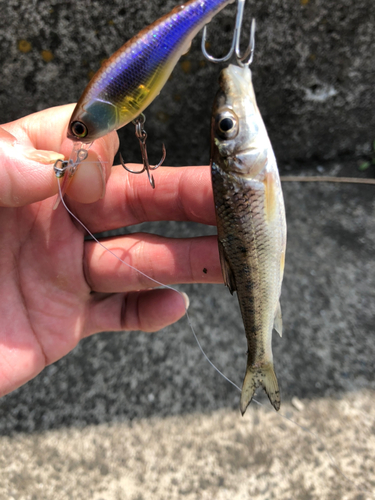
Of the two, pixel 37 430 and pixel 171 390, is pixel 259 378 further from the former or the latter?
pixel 37 430

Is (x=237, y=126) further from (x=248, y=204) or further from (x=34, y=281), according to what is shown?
(x=34, y=281)

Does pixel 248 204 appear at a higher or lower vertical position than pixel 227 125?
lower

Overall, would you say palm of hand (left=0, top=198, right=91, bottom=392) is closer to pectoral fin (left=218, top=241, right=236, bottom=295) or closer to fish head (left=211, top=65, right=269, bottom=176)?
pectoral fin (left=218, top=241, right=236, bottom=295)

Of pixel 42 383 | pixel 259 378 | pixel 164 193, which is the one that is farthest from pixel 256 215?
pixel 42 383

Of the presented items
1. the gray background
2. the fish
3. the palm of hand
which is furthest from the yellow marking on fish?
the gray background

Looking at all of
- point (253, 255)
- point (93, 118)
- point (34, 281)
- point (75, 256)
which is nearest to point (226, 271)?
point (253, 255)

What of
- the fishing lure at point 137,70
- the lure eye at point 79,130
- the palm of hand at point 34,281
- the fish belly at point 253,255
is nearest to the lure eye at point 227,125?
the fish belly at point 253,255
